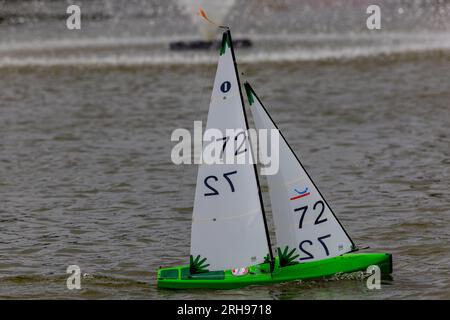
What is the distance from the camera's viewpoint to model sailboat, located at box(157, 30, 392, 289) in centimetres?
2417

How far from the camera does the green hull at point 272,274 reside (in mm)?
25062

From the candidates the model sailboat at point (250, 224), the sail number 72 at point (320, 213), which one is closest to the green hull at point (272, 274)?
the model sailboat at point (250, 224)

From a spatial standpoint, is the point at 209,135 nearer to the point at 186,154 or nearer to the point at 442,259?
the point at 442,259

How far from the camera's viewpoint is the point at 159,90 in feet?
214

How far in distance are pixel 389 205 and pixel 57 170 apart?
44.5ft

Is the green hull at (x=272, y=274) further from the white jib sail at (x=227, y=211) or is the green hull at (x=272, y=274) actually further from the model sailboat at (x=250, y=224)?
the white jib sail at (x=227, y=211)

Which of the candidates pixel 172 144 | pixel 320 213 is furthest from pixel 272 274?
pixel 172 144

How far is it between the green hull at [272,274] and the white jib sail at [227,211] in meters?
0.32

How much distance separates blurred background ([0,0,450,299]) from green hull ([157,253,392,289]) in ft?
0.83

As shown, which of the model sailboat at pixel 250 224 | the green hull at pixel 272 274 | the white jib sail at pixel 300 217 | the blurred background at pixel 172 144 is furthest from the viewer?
the blurred background at pixel 172 144

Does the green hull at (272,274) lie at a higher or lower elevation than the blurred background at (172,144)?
lower

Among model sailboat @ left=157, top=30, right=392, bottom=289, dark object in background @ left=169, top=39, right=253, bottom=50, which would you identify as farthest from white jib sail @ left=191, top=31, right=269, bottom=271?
dark object in background @ left=169, top=39, right=253, bottom=50

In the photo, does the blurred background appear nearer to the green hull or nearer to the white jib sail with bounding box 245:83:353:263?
the green hull
